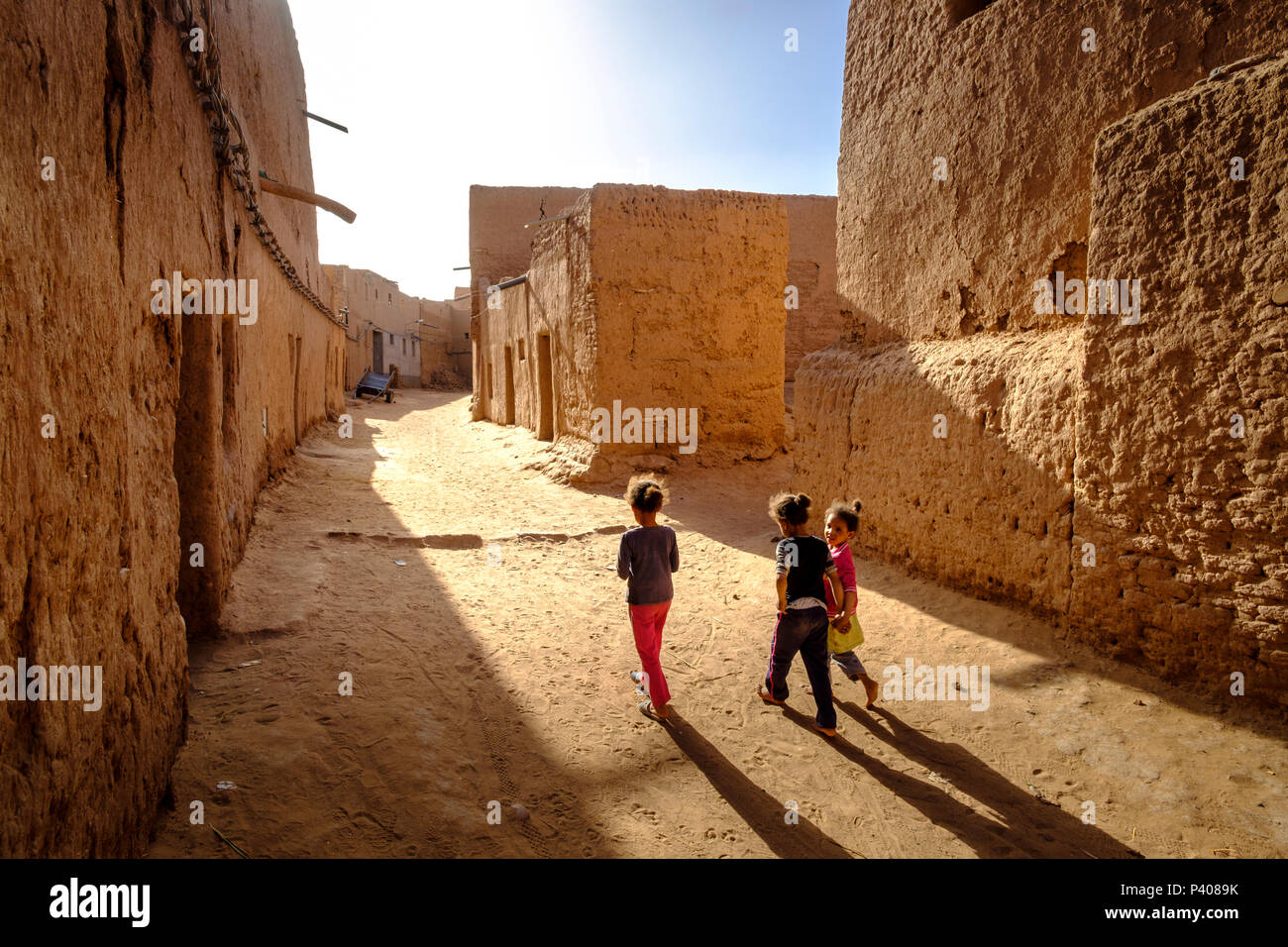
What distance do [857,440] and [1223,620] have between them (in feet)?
8.47

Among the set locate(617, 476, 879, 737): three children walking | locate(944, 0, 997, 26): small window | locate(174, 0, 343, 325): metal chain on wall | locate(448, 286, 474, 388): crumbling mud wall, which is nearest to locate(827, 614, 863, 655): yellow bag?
locate(617, 476, 879, 737): three children walking

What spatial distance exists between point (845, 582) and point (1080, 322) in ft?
6.45

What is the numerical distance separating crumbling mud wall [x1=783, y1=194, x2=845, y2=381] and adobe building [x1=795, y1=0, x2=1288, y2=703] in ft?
29.9

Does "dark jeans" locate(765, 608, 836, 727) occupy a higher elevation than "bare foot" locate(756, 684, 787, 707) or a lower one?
higher

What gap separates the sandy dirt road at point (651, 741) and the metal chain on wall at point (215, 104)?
8.43 ft

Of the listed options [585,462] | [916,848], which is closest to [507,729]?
[916,848]

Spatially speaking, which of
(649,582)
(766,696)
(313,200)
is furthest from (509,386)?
(766,696)

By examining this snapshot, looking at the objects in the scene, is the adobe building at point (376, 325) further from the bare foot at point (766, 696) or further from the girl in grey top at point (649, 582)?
the bare foot at point (766, 696)

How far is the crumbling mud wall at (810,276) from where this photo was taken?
14.5 meters

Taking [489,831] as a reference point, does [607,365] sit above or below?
above

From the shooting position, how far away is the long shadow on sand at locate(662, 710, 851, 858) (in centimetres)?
238

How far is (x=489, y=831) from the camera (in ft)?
7.93

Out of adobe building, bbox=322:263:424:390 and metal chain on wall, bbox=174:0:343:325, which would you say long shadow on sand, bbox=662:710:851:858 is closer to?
metal chain on wall, bbox=174:0:343:325
